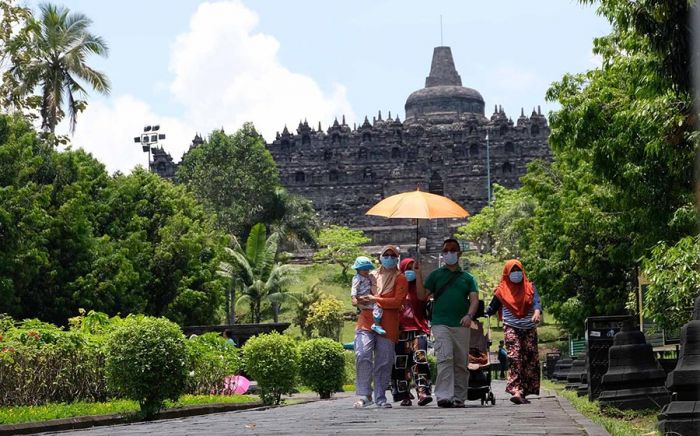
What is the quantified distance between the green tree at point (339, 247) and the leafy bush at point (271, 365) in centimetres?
4239

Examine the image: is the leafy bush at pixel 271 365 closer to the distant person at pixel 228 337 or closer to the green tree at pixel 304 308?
the distant person at pixel 228 337

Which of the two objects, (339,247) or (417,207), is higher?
(339,247)

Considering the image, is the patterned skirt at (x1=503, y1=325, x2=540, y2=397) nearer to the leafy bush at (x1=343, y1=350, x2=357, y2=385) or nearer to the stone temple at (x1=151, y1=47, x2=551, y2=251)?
the leafy bush at (x1=343, y1=350, x2=357, y2=385)

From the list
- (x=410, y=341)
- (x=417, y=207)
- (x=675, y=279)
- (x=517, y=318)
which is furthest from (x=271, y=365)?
(x=675, y=279)

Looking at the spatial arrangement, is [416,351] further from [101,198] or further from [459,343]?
[101,198]

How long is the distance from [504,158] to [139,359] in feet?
242

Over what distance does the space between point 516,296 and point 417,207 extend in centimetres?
180

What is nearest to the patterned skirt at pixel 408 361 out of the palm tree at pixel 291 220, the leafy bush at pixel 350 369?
the leafy bush at pixel 350 369

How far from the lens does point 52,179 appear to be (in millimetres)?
31781

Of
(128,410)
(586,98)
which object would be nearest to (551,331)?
(586,98)

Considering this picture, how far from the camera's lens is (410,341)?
12906 millimetres

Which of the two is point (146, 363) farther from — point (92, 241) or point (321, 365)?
point (92, 241)

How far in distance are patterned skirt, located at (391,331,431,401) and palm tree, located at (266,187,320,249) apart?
47.5 m

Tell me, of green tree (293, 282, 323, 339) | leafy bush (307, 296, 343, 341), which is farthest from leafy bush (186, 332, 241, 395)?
green tree (293, 282, 323, 339)
